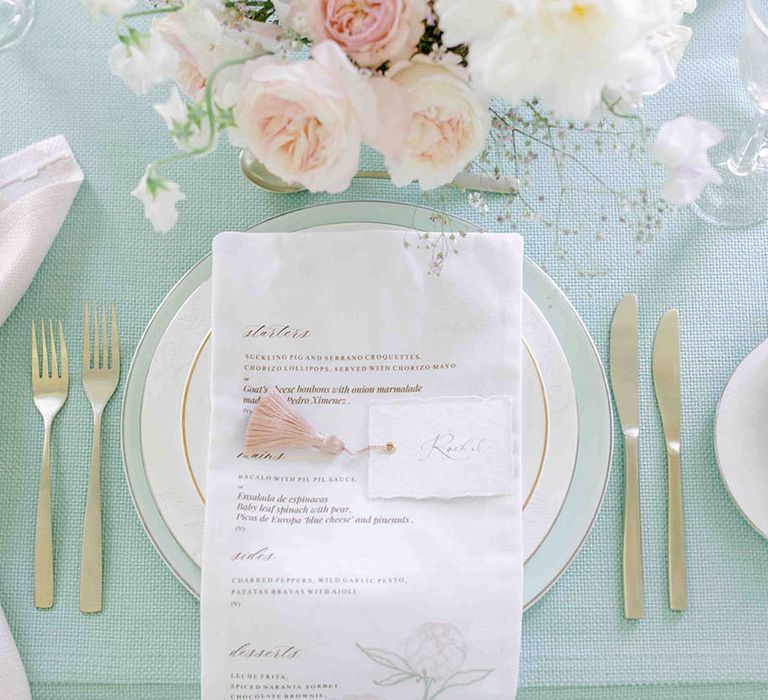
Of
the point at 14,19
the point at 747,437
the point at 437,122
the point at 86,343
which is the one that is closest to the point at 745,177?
the point at 747,437

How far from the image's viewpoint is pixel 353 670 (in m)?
0.71

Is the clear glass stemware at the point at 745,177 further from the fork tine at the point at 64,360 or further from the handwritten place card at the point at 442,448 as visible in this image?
the fork tine at the point at 64,360

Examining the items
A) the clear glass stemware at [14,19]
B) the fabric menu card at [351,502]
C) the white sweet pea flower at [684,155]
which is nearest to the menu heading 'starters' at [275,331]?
the fabric menu card at [351,502]

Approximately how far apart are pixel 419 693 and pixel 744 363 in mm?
440

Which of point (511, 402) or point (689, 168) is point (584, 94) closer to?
point (689, 168)

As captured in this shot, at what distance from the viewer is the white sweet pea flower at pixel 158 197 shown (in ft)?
1.69

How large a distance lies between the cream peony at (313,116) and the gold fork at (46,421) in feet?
1.27

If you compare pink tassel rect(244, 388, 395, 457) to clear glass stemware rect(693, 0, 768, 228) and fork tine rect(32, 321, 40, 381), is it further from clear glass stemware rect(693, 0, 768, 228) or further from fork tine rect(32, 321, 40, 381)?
clear glass stemware rect(693, 0, 768, 228)

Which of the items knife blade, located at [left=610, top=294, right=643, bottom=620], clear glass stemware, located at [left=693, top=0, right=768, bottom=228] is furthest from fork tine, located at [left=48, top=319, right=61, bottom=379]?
clear glass stemware, located at [left=693, top=0, right=768, bottom=228]

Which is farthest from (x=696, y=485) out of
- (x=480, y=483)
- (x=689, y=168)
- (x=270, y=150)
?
(x=270, y=150)

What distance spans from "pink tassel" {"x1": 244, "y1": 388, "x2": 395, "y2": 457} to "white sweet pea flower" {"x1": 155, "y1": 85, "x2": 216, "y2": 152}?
27 centimetres

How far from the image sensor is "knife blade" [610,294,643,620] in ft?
2.55

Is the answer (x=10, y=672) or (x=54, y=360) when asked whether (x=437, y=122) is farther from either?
(x=10, y=672)

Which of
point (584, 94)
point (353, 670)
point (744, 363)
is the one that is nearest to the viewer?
point (584, 94)
